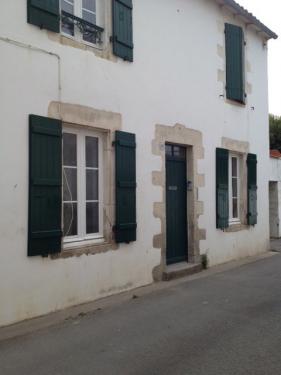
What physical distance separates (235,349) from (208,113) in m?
5.54

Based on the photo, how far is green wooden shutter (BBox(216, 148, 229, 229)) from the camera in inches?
378

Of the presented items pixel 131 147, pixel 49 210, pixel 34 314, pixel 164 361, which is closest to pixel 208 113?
pixel 131 147

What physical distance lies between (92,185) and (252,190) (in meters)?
5.06

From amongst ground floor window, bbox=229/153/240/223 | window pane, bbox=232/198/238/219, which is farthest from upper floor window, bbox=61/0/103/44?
window pane, bbox=232/198/238/219

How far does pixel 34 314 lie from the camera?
5840mm

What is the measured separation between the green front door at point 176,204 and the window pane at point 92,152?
187 centimetres

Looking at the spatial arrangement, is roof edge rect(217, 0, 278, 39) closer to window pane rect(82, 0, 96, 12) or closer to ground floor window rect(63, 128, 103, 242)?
window pane rect(82, 0, 96, 12)

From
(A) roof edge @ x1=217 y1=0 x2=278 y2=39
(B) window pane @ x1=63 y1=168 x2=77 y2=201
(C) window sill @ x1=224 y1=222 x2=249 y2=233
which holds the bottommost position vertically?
(C) window sill @ x1=224 y1=222 x2=249 y2=233

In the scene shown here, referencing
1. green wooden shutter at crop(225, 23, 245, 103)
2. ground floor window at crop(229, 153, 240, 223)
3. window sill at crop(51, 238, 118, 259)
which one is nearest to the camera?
window sill at crop(51, 238, 118, 259)

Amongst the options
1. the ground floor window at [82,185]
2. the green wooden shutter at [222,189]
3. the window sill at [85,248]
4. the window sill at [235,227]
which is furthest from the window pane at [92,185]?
the window sill at [235,227]

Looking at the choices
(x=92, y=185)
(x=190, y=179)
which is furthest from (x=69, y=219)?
(x=190, y=179)

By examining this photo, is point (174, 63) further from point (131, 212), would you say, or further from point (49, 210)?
point (49, 210)

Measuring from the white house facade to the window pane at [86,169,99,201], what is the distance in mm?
18

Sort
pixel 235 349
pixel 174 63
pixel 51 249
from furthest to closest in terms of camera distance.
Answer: pixel 174 63 → pixel 51 249 → pixel 235 349
